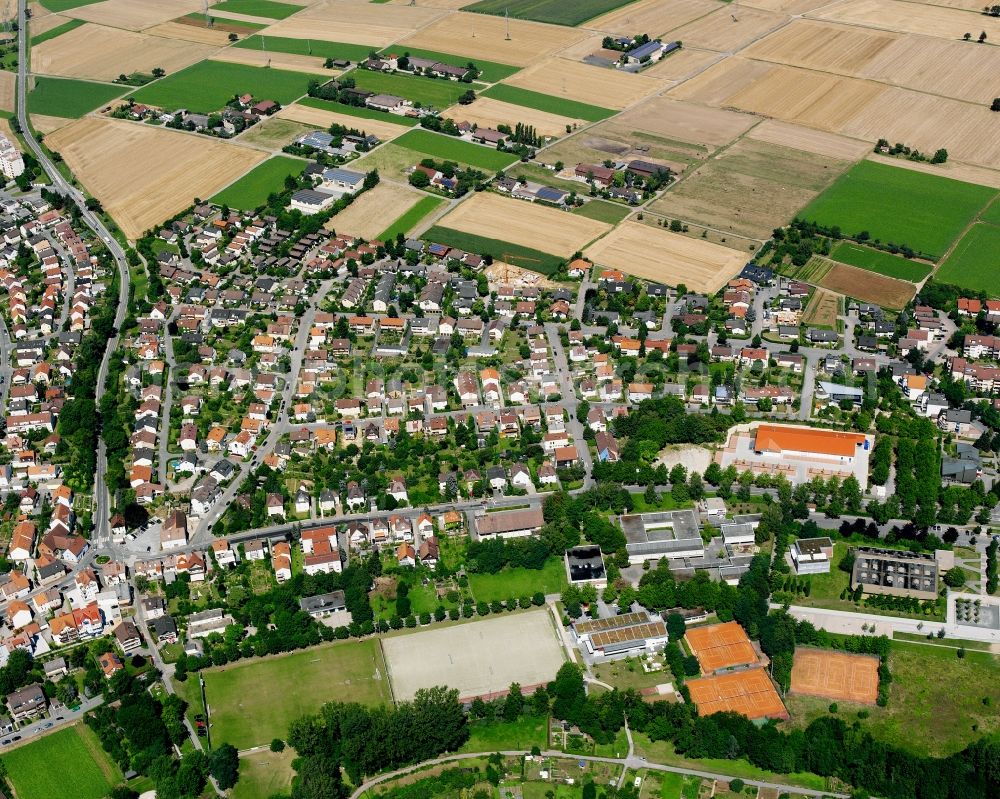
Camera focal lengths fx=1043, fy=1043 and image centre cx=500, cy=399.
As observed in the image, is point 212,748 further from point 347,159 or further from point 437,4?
point 437,4

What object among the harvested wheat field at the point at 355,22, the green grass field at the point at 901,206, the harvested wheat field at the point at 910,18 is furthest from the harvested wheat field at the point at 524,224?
the harvested wheat field at the point at 910,18

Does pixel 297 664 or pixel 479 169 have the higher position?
pixel 479 169

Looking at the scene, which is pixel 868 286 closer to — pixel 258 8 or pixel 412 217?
pixel 412 217

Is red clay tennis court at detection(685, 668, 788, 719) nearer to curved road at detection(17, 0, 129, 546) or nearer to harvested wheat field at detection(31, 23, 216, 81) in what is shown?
curved road at detection(17, 0, 129, 546)

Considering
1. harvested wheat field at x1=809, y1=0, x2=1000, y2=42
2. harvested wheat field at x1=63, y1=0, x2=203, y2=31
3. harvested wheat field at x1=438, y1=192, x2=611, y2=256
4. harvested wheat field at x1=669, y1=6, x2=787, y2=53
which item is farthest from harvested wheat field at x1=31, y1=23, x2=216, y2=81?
harvested wheat field at x1=809, y1=0, x2=1000, y2=42

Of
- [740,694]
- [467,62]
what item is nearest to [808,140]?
[467,62]

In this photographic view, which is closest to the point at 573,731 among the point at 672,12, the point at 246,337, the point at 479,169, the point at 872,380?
the point at 872,380

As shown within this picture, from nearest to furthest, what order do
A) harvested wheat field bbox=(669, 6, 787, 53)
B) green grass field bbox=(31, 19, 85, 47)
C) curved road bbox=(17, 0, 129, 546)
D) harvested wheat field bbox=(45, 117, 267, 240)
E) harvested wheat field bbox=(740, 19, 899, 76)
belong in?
curved road bbox=(17, 0, 129, 546), harvested wheat field bbox=(45, 117, 267, 240), harvested wheat field bbox=(740, 19, 899, 76), harvested wheat field bbox=(669, 6, 787, 53), green grass field bbox=(31, 19, 85, 47)
